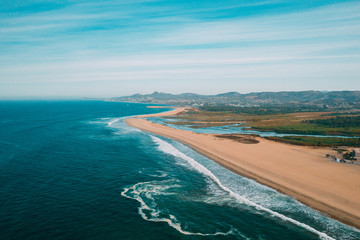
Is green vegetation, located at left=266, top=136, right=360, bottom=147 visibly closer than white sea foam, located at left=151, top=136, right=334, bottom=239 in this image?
No

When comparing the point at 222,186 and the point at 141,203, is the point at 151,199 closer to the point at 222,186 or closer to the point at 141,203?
the point at 141,203

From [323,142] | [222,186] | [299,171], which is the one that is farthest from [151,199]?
[323,142]

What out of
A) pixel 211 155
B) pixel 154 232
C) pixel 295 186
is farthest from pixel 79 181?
pixel 295 186

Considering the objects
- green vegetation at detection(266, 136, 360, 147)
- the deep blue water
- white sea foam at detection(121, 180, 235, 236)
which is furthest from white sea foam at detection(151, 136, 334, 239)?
green vegetation at detection(266, 136, 360, 147)

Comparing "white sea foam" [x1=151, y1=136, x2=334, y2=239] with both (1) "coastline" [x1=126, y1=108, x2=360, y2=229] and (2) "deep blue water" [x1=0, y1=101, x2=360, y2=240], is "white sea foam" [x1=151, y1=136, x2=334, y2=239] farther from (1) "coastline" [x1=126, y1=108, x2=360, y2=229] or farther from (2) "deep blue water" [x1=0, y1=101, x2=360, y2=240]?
(1) "coastline" [x1=126, y1=108, x2=360, y2=229]

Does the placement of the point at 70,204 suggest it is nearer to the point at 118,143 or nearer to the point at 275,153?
the point at 118,143

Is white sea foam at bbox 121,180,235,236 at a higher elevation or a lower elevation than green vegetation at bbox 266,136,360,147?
lower
